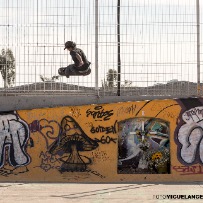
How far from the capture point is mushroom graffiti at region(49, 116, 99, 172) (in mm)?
16766

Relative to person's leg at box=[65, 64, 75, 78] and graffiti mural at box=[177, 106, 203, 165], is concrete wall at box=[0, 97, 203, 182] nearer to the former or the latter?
graffiti mural at box=[177, 106, 203, 165]

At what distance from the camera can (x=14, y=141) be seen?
55.6 ft

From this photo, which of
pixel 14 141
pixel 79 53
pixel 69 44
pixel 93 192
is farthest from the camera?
pixel 14 141

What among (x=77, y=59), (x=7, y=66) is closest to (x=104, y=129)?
(x=77, y=59)

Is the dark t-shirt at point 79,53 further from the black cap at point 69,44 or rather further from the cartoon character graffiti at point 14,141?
the cartoon character graffiti at point 14,141

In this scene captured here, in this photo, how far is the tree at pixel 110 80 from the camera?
54.2 ft

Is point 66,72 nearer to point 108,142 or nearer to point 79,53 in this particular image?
point 79,53

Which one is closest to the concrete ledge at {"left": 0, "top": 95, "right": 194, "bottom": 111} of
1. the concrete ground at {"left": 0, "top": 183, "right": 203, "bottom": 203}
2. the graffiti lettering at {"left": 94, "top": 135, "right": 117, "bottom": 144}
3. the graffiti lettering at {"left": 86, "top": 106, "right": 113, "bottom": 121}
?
the graffiti lettering at {"left": 86, "top": 106, "right": 113, "bottom": 121}

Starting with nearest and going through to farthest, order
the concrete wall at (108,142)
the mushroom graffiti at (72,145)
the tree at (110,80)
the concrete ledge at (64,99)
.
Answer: the tree at (110,80) < the concrete wall at (108,142) < the mushroom graffiti at (72,145) < the concrete ledge at (64,99)

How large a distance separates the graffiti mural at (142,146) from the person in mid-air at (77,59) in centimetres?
184

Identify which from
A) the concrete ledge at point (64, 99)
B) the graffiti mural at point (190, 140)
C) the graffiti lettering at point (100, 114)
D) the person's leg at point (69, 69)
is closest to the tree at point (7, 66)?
the concrete ledge at point (64, 99)

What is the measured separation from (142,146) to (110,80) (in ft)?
6.59

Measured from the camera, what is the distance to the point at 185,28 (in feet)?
54.8

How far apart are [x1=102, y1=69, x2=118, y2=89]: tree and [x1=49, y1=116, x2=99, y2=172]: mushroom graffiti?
52.1 inches
